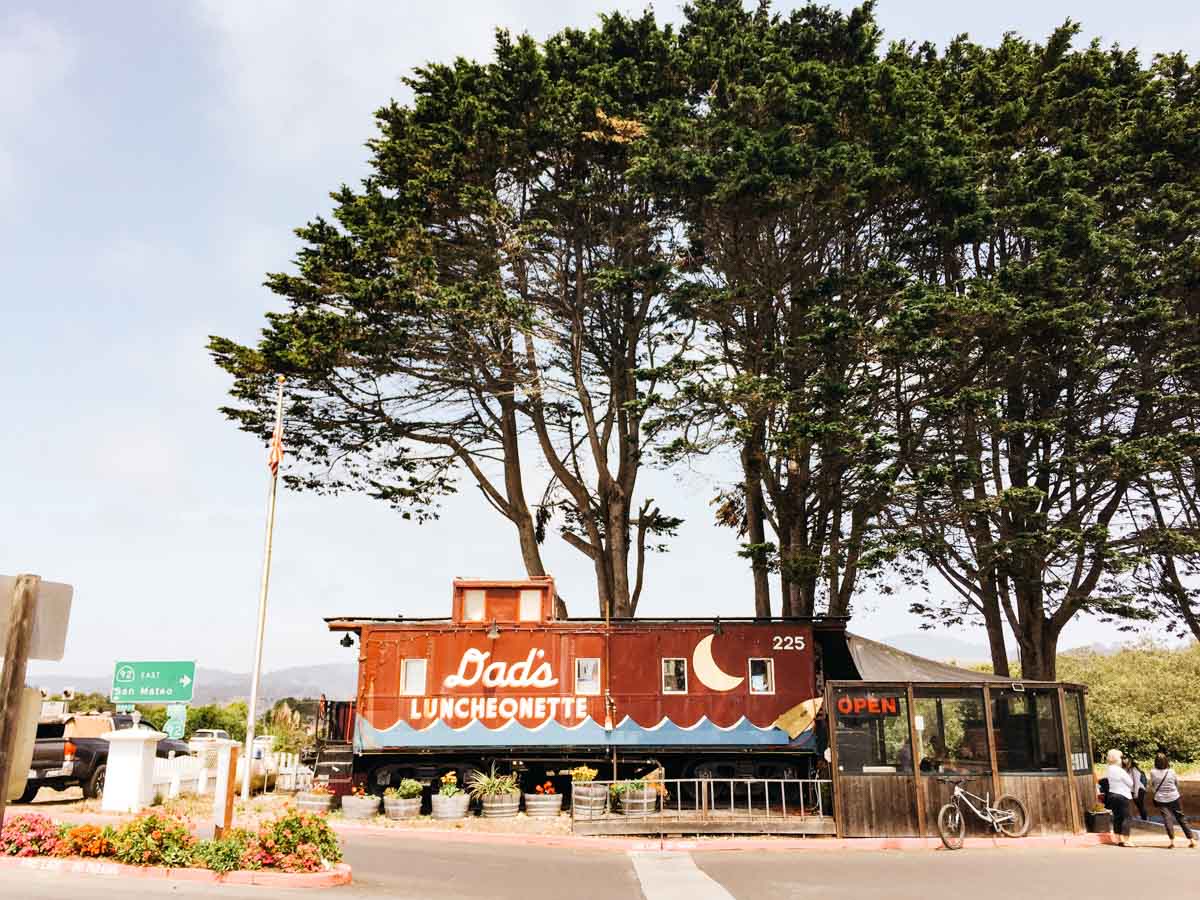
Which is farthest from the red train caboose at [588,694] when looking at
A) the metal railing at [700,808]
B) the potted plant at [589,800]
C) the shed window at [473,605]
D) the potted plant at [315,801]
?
the potted plant at [589,800]

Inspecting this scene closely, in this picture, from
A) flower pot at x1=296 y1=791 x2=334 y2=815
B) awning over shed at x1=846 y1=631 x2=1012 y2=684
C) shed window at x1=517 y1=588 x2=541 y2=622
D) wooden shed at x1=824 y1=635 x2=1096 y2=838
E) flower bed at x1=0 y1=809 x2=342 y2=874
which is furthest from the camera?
shed window at x1=517 y1=588 x2=541 y2=622

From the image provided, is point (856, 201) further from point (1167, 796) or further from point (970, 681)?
point (1167, 796)

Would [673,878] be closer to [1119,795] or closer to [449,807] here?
[449,807]

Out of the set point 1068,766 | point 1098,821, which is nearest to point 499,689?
point 1068,766

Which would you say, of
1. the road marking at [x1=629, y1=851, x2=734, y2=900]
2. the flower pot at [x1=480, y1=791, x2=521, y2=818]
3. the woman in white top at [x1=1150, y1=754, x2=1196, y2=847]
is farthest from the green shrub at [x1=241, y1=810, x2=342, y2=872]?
the woman in white top at [x1=1150, y1=754, x2=1196, y2=847]

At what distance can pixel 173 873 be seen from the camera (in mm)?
12227

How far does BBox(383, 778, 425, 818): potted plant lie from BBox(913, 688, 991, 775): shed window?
36.7ft

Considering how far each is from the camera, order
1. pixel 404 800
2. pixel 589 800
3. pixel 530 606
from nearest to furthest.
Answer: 1. pixel 589 800
2. pixel 404 800
3. pixel 530 606

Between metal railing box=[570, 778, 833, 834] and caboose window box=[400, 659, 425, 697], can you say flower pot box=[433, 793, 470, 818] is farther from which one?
metal railing box=[570, 778, 833, 834]

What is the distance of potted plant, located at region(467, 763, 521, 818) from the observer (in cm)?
2106

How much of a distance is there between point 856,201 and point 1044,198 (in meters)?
5.12

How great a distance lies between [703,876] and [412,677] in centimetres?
1080

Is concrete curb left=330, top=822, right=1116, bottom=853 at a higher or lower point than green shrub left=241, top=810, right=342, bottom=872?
lower

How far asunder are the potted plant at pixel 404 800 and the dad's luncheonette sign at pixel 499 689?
5.64 ft
